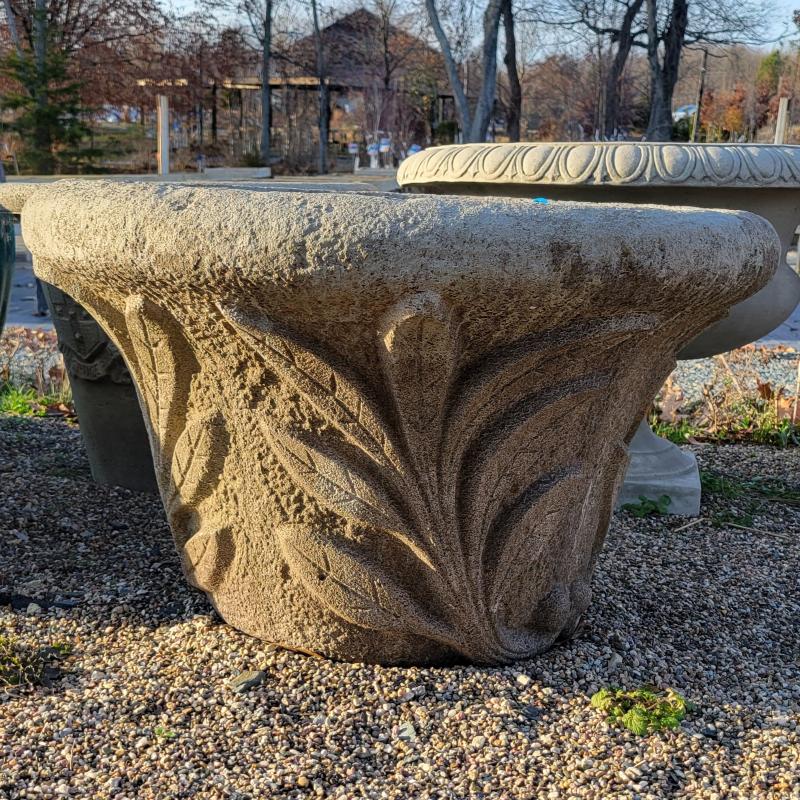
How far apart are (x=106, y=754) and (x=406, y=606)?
0.57 m

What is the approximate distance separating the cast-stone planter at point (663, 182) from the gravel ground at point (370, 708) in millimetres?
856

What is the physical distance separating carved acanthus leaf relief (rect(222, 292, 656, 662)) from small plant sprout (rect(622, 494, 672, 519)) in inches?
50.5

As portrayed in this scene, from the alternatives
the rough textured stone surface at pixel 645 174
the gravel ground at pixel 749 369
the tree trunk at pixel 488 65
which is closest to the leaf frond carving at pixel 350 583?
the rough textured stone surface at pixel 645 174

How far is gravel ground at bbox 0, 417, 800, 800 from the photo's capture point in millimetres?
1438

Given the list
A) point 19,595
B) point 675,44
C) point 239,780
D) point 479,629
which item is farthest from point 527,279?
point 675,44

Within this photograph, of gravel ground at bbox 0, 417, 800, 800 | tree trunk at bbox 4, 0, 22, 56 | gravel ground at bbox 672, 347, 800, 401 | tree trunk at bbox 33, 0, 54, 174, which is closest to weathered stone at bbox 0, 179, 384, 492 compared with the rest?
gravel ground at bbox 0, 417, 800, 800

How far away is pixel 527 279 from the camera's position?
1.29m

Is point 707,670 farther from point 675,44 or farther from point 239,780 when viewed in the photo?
point 675,44

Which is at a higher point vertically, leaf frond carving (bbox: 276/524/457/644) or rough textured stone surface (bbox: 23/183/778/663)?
rough textured stone surface (bbox: 23/183/778/663)

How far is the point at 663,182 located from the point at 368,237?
66.4 inches

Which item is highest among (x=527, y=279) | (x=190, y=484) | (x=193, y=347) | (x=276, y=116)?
(x=276, y=116)

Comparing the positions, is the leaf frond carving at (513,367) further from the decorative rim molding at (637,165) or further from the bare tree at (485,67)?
the bare tree at (485,67)

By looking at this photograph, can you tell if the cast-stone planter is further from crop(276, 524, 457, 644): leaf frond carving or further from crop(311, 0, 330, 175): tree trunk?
crop(311, 0, 330, 175): tree trunk

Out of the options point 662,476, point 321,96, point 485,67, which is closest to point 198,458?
point 662,476
